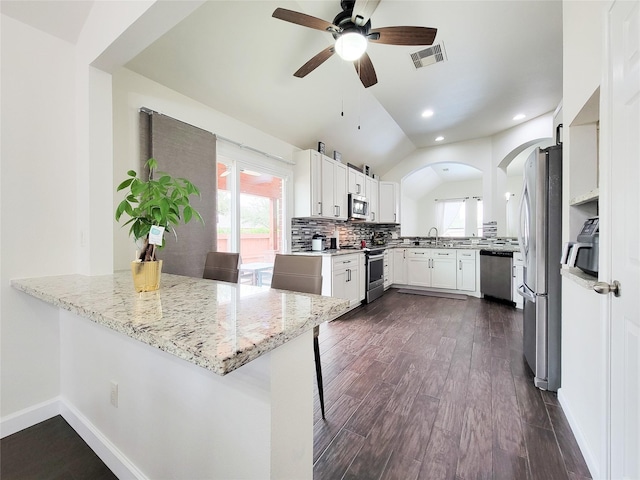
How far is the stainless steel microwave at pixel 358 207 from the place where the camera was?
467 centimetres

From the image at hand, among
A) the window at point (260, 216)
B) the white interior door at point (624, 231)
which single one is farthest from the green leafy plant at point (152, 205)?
the window at point (260, 216)

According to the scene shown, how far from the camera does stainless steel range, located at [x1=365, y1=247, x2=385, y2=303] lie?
4.42 meters

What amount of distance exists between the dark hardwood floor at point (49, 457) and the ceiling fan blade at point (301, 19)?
8.99 ft

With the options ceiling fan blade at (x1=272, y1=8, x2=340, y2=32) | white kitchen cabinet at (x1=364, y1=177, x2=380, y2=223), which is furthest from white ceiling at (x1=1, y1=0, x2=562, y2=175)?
white kitchen cabinet at (x1=364, y1=177, x2=380, y2=223)

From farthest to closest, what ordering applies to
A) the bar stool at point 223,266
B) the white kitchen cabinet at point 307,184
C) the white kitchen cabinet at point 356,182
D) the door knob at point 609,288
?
the white kitchen cabinet at point 356,182 → the white kitchen cabinet at point 307,184 → the bar stool at point 223,266 → the door knob at point 609,288

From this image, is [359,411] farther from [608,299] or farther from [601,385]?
[608,299]

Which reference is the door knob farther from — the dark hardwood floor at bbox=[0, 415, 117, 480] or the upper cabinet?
the upper cabinet

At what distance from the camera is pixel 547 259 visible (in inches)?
76.0

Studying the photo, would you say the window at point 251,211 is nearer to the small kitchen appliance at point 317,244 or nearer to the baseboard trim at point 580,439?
the small kitchen appliance at point 317,244

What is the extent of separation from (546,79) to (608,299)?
3502 millimetres

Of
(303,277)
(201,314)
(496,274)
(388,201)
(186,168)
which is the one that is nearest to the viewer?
(201,314)

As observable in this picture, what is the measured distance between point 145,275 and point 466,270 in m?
5.18

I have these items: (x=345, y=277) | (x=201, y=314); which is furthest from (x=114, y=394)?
(x=345, y=277)

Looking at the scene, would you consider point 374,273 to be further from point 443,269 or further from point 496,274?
point 496,274
